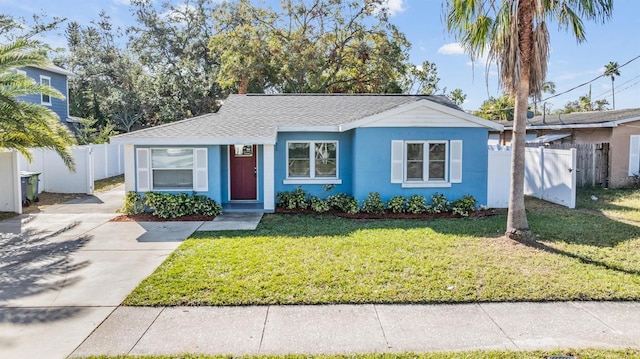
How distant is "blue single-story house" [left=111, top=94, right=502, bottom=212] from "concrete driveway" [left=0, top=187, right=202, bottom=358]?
206cm

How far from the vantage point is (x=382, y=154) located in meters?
12.4

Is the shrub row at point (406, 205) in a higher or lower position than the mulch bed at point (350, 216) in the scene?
higher

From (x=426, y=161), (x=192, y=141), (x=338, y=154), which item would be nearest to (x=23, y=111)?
(x=192, y=141)

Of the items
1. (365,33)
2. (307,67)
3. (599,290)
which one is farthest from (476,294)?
(365,33)

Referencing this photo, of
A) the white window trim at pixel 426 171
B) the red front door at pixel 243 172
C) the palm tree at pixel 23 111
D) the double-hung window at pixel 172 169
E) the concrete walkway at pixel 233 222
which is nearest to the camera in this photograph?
the palm tree at pixel 23 111

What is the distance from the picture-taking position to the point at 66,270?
23.3 ft

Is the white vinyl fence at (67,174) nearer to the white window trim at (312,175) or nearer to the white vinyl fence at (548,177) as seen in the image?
the white window trim at (312,175)

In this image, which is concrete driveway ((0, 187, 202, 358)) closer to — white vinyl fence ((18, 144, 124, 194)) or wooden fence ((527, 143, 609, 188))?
white vinyl fence ((18, 144, 124, 194))

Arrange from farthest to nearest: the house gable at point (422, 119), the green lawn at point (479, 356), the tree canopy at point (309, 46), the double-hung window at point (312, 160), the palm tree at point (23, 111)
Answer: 1. the tree canopy at point (309, 46)
2. the double-hung window at point (312, 160)
3. the house gable at point (422, 119)
4. the palm tree at point (23, 111)
5. the green lawn at point (479, 356)

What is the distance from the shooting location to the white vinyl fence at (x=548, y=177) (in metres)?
12.7

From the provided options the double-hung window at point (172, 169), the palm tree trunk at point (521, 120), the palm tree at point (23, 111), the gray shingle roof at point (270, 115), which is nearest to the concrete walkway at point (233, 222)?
the double-hung window at point (172, 169)

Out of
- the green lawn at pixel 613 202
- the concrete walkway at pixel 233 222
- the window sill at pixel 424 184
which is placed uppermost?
the window sill at pixel 424 184

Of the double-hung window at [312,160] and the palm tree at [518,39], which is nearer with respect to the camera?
the palm tree at [518,39]

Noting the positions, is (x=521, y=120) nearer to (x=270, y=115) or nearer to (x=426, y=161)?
(x=426, y=161)
